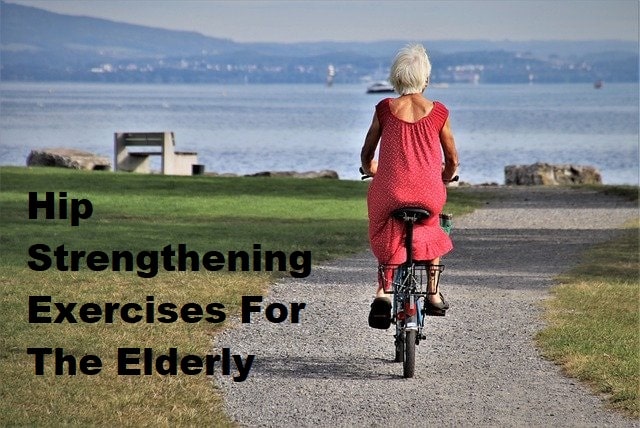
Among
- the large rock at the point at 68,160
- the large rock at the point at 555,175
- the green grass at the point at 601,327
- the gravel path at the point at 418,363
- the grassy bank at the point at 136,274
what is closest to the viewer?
the gravel path at the point at 418,363

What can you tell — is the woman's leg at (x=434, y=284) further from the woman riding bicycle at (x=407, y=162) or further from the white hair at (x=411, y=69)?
the white hair at (x=411, y=69)

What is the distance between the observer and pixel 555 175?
28.0 metres

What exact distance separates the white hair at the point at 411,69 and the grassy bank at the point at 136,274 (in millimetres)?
2118

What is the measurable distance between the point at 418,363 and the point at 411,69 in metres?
1.97

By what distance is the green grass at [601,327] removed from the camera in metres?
8.41

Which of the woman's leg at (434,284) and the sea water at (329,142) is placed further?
the sea water at (329,142)

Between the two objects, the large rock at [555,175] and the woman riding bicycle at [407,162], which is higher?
the woman riding bicycle at [407,162]

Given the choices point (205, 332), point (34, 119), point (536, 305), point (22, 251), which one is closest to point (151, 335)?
point (205, 332)

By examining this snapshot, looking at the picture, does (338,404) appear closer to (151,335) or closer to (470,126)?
(151,335)

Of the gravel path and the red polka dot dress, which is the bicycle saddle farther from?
the gravel path

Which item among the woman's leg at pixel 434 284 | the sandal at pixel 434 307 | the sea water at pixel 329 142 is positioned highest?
the woman's leg at pixel 434 284

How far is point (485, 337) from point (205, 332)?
1.99 m

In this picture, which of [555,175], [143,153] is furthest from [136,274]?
[143,153]

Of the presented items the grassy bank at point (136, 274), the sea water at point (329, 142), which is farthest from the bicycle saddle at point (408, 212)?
the sea water at point (329, 142)
